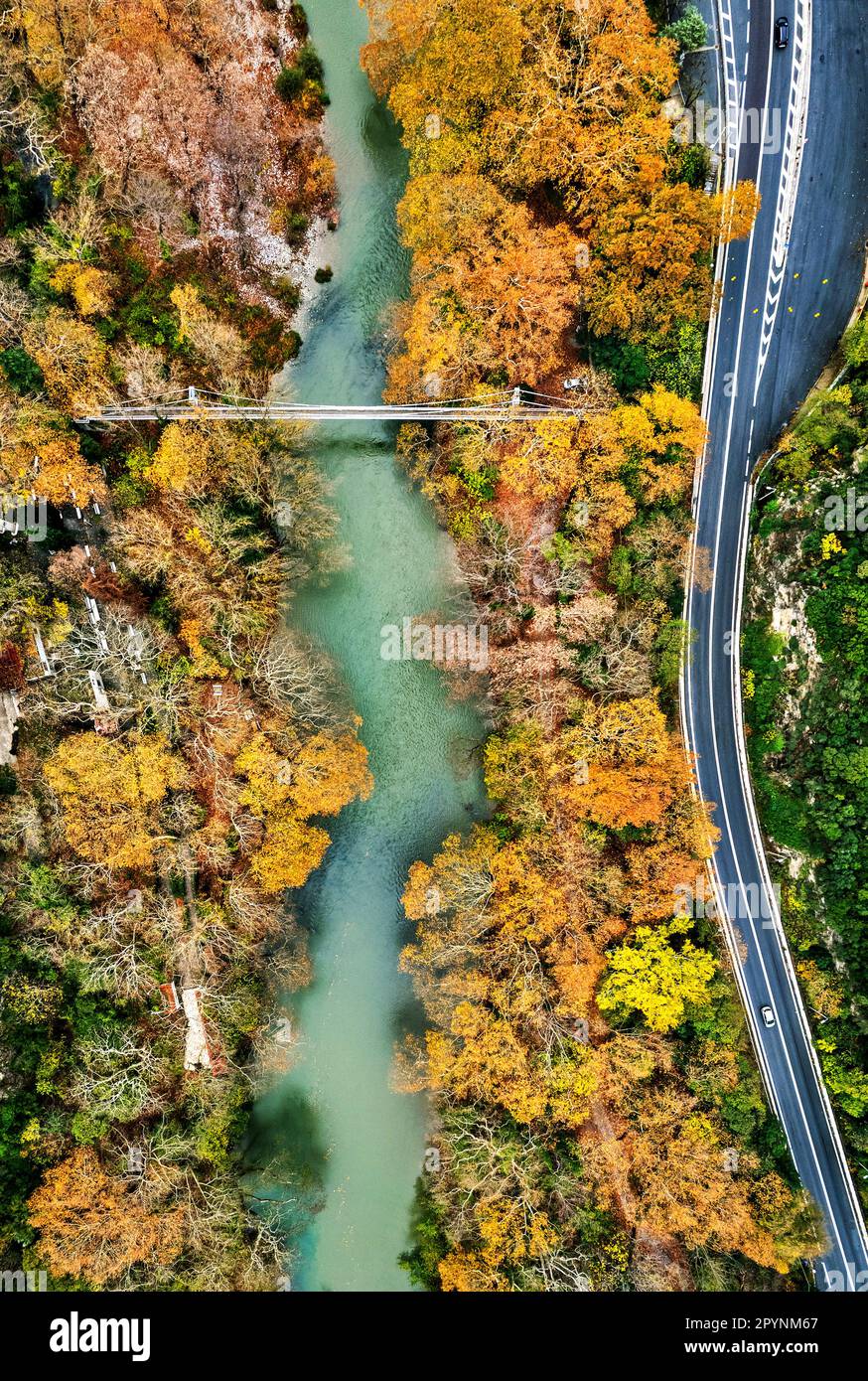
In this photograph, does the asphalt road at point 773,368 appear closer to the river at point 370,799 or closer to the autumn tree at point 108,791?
the river at point 370,799

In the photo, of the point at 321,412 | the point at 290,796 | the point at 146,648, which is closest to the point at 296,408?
the point at 321,412

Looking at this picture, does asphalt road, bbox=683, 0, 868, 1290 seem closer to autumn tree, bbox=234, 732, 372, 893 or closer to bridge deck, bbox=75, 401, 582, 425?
bridge deck, bbox=75, 401, 582, 425

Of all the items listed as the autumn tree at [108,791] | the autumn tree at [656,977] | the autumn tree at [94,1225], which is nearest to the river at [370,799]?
the autumn tree at [94,1225]

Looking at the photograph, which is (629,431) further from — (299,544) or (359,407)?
(299,544)

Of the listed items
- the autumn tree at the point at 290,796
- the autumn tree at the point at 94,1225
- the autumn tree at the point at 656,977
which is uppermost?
the autumn tree at the point at 290,796

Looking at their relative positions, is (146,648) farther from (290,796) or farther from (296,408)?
(296,408)
